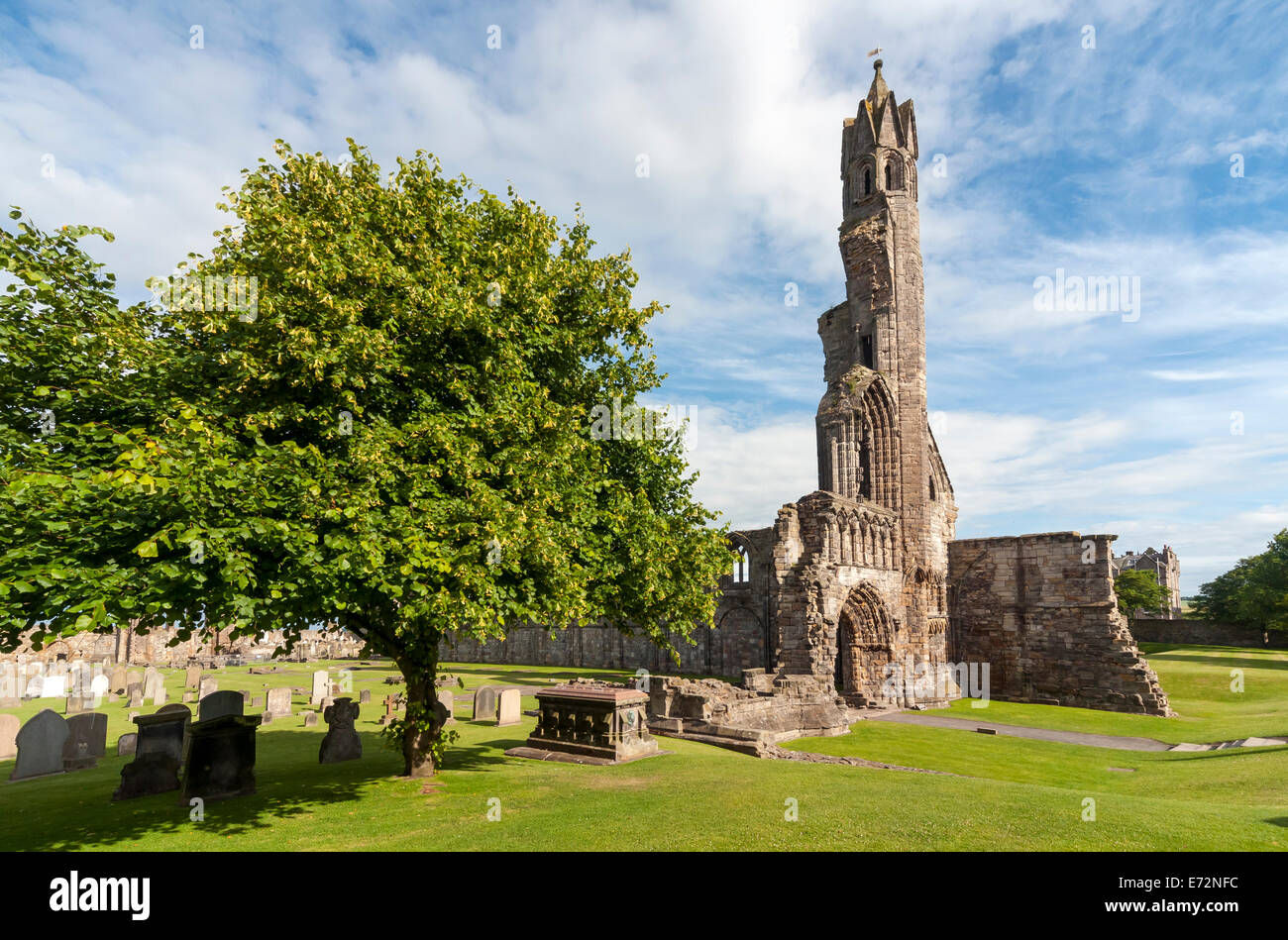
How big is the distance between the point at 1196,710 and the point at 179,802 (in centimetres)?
3520

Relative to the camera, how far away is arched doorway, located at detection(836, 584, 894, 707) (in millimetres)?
30142

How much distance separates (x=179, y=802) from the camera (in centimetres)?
1084

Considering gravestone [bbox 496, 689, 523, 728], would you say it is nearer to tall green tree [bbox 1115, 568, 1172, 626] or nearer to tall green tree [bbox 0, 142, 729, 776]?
tall green tree [bbox 0, 142, 729, 776]

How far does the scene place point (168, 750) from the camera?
12.3 metres

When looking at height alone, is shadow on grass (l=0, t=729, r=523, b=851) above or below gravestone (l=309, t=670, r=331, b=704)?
above

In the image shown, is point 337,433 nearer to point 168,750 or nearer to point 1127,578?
point 168,750

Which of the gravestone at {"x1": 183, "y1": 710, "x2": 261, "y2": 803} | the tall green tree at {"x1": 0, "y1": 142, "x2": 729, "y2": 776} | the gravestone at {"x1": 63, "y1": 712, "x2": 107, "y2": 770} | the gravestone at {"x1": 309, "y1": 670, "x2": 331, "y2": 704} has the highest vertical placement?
the tall green tree at {"x1": 0, "y1": 142, "x2": 729, "y2": 776}

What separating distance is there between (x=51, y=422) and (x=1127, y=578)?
268 feet

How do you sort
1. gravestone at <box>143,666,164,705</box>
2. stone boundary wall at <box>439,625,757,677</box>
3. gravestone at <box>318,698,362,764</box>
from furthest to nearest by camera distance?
1. stone boundary wall at <box>439,625,757,677</box>
2. gravestone at <box>143,666,164,705</box>
3. gravestone at <box>318,698,362,764</box>

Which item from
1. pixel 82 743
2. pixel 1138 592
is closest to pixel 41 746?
pixel 82 743

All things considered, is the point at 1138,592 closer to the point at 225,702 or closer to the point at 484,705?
the point at 484,705

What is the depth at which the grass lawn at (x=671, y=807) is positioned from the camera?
311 inches

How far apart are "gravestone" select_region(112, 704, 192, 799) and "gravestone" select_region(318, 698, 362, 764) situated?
2.67 meters

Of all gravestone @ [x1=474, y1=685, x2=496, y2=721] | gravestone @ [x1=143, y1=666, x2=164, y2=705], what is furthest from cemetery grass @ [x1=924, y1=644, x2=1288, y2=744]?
gravestone @ [x1=143, y1=666, x2=164, y2=705]
